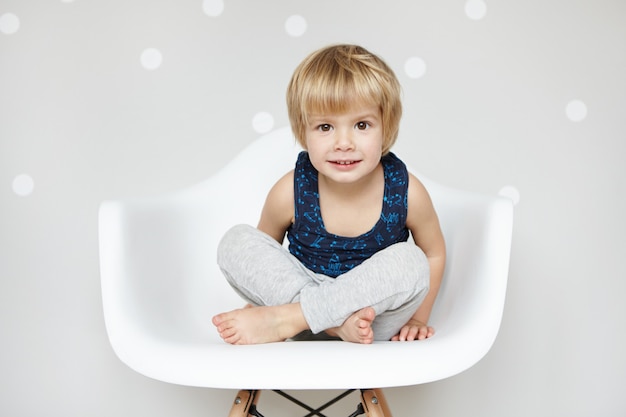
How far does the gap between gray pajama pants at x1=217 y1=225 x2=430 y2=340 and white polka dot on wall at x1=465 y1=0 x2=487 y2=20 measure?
2.37 ft

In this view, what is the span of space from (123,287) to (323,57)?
434 mm

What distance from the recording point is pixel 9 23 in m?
1.56

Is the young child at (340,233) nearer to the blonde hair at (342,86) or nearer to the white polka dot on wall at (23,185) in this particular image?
the blonde hair at (342,86)

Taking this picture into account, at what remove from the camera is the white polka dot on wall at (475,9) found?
1.55m

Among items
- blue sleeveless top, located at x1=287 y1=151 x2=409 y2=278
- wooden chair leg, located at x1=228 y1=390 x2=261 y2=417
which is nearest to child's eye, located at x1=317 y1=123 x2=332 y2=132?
blue sleeveless top, located at x1=287 y1=151 x2=409 y2=278

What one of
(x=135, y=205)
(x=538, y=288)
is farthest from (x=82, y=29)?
(x=538, y=288)

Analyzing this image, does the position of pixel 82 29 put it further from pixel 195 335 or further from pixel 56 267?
pixel 195 335

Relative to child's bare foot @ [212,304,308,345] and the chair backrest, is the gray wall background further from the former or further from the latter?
child's bare foot @ [212,304,308,345]

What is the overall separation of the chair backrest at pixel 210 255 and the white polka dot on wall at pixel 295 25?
0.27 meters

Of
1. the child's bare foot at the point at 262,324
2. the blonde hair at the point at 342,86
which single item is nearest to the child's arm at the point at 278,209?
the blonde hair at the point at 342,86

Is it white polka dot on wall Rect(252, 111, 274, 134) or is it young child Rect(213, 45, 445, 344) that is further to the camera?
white polka dot on wall Rect(252, 111, 274, 134)

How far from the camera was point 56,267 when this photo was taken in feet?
5.22

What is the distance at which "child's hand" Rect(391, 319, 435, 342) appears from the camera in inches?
41.1

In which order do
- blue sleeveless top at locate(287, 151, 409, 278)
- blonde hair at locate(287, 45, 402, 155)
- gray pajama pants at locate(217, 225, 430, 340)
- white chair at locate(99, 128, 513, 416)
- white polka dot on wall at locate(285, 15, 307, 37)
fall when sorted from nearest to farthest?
white chair at locate(99, 128, 513, 416), gray pajama pants at locate(217, 225, 430, 340), blonde hair at locate(287, 45, 402, 155), blue sleeveless top at locate(287, 151, 409, 278), white polka dot on wall at locate(285, 15, 307, 37)
